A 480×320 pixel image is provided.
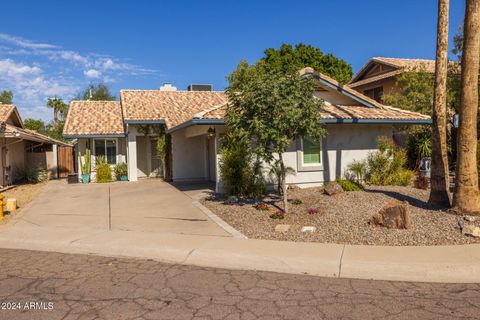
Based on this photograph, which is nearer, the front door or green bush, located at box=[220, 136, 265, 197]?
green bush, located at box=[220, 136, 265, 197]

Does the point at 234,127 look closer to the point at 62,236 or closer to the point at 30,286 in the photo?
the point at 62,236

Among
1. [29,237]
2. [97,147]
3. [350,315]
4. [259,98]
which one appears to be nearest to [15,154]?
[97,147]

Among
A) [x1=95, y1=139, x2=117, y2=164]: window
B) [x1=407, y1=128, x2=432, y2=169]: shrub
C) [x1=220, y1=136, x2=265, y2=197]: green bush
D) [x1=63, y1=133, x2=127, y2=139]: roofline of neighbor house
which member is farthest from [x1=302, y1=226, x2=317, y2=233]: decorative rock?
[x1=95, y1=139, x2=117, y2=164]: window

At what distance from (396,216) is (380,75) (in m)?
20.2

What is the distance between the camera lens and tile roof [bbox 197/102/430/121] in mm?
13528

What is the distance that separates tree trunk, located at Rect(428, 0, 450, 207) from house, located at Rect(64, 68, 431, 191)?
3833mm

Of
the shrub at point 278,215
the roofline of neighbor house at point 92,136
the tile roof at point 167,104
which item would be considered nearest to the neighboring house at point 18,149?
the roofline of neighbor house at point 92,136

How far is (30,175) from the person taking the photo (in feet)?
75.6

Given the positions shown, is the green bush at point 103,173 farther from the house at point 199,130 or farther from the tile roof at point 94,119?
the tile roof at point 94,119

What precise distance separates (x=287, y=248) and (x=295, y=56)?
33000mm

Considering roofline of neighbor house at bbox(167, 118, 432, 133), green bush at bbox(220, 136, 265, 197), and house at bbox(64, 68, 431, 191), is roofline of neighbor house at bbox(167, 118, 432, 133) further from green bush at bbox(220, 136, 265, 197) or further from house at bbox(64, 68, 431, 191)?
green bush at bbox(220, 136, 265, 197)

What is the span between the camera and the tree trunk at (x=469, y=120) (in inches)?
348

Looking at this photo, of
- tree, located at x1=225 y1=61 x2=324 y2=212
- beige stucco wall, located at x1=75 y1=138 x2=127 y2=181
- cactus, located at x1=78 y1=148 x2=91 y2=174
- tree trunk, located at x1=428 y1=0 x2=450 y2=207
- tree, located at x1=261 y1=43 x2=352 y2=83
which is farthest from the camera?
tree, located at x1=261 y1=43 x2=352 y2=83

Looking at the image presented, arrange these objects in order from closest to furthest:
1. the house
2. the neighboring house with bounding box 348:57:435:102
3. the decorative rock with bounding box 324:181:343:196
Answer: the decorative rock with bounding box 324:181:343:196 < the house < the neighboring house with bounding box 348:57:435:102
